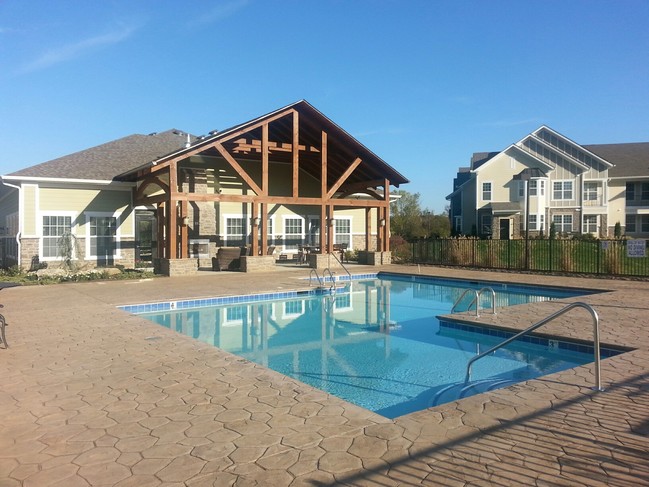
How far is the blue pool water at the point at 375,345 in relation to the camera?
6.49m

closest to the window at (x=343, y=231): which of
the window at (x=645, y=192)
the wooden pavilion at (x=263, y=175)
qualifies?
the wooden pavilion at (x=263, y=175)

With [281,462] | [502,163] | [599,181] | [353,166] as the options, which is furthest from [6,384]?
[599,181]

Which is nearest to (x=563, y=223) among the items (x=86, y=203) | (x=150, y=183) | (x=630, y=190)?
(x=630, y=190)

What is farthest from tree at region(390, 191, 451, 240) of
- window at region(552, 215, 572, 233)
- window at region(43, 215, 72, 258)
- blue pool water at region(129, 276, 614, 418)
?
blue pool water at region(129, 276, 614, 418)

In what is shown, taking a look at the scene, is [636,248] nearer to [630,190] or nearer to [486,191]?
[486,191]

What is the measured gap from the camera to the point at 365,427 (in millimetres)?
4059

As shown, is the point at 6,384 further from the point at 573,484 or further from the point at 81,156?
the point at 81,156

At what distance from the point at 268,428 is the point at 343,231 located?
23124 millimetres

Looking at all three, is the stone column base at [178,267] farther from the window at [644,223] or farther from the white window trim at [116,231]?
the window at [644,223]

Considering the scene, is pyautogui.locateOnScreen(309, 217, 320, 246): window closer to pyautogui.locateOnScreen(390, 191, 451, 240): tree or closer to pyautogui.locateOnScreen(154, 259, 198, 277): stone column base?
pyautogui.locateOnScreen(154, 259, 198, 277): stone column base

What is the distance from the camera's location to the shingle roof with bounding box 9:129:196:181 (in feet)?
62.4

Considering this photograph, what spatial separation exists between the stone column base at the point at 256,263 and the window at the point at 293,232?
555cm

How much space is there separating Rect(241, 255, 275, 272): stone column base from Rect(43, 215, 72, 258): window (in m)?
6.94

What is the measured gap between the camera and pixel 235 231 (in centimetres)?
2327
